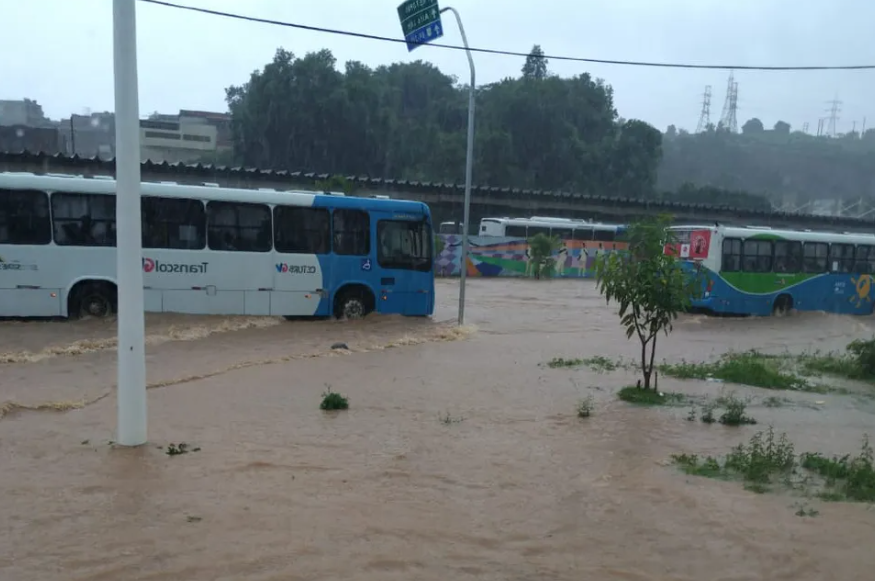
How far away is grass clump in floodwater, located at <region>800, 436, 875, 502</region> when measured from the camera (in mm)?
5758

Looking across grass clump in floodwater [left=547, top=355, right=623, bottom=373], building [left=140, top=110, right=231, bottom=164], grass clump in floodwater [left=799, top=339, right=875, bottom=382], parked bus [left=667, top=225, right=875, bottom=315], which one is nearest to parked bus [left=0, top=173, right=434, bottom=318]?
grass clump in floodwater [left=547, top=355, right=623, bottom=373]

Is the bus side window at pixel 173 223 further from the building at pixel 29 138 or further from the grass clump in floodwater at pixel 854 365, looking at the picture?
the building at pixel 29 138

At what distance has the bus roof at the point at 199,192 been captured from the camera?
1376 centimetres

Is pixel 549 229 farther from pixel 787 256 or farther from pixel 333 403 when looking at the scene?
pixel 333 403

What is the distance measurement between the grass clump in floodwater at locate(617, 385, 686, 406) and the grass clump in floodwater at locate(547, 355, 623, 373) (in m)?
2.08

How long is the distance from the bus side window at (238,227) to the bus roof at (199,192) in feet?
0.53

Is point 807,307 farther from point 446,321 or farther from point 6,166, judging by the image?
point 6,166

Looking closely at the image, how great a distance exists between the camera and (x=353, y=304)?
15766 mm

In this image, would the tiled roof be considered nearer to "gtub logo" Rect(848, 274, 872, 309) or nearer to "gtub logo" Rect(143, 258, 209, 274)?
"gtub logo" Rect(143, 258, 209, 274)

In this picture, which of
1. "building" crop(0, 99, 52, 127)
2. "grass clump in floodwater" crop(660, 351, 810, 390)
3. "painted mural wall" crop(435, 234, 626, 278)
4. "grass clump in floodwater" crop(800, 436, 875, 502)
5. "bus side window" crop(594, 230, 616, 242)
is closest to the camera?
"grass clump in floodwater" crop(800, 436, 875, 502)

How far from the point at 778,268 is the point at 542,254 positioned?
16.6 metres

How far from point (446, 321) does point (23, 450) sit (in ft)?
38.2

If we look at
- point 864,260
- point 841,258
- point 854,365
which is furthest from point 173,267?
point 864,260

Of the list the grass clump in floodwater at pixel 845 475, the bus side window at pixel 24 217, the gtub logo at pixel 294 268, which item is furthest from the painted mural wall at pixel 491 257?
the grass clump in floodwater at pixel 845 475
